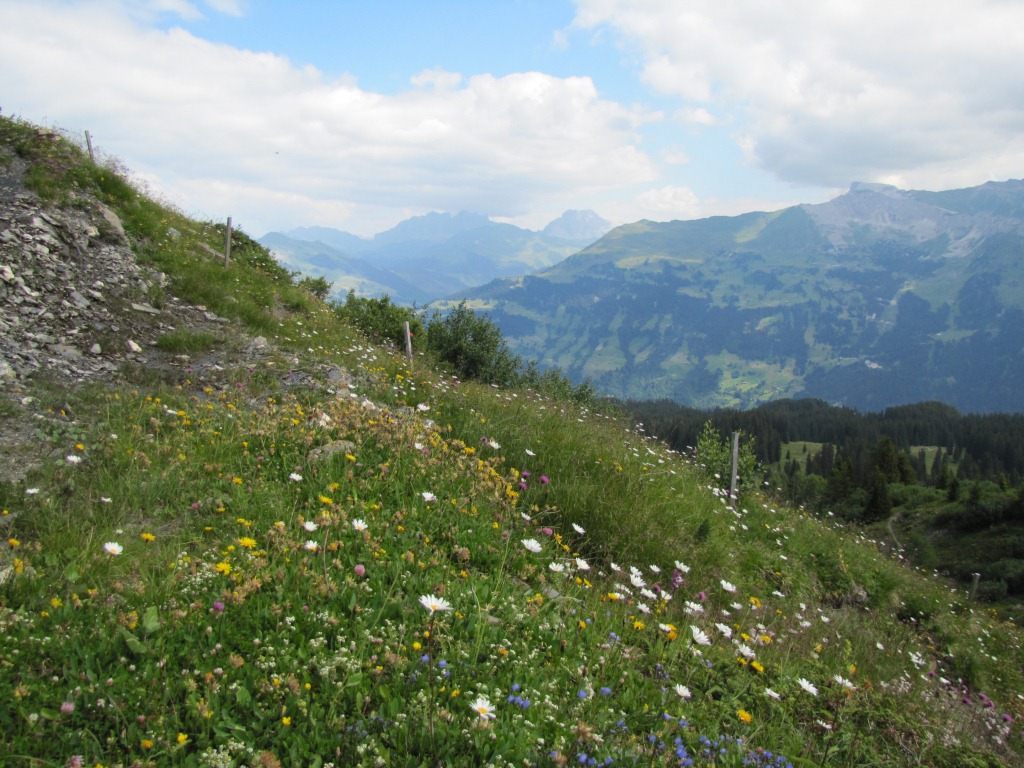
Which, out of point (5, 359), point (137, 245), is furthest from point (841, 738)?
point (137, 245)

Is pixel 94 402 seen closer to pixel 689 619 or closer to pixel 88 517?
pixel 88 517

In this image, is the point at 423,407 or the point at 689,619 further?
the point at 423,407

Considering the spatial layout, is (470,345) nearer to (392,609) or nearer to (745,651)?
(745,651)

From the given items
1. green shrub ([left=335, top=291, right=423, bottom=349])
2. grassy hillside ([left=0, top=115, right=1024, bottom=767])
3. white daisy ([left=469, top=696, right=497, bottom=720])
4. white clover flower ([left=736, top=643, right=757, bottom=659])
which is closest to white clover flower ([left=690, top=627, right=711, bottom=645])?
grassy hillside ([left=0, top=115, right=1024, bottom=767])

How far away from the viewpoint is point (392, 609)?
151 inches

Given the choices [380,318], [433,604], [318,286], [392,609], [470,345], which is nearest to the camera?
[433,604]

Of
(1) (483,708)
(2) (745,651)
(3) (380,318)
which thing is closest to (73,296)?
(1) (483,708)

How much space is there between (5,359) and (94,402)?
2186 mm

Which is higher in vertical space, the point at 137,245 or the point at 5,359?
the point at 137,245

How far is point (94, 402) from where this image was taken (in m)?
7.72

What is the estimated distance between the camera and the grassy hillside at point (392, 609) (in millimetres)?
2934

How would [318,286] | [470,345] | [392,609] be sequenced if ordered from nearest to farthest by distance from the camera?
[392,609] → [318,286] → [470,345]

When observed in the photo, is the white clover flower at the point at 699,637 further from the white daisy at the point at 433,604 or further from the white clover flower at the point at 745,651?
the white daisy at the point at 433,604

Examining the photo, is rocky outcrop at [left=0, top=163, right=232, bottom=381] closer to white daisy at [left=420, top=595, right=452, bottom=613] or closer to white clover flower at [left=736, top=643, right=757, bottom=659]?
white daisy at [left=420, top=595, right=452, bottom=613]
